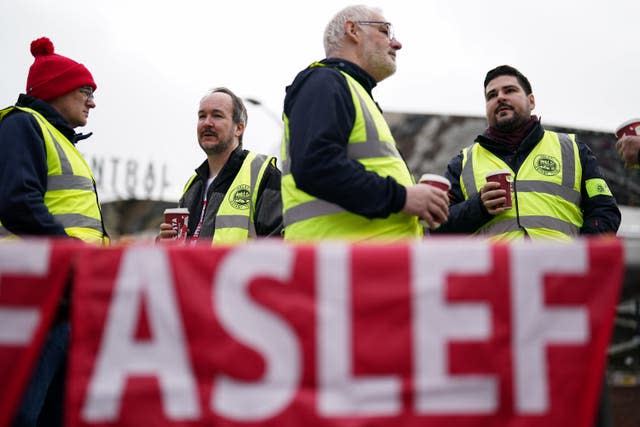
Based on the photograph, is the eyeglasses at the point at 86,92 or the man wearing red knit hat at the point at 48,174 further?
the eyeglasses at the point at 86,92

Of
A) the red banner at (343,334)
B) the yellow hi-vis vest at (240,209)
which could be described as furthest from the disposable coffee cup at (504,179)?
the red banner at (343,334)

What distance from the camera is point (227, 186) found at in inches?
188

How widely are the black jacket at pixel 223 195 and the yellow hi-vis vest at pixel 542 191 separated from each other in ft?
3.97

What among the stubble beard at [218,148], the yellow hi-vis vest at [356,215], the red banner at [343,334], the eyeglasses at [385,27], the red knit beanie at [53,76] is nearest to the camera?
the red banner at [343,334]

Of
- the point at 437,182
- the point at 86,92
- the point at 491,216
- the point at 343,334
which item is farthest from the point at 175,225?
the point at 343,334

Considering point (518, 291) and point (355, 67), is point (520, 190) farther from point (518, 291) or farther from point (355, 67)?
point (518, 291)

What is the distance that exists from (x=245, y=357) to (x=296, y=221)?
1.26 meters

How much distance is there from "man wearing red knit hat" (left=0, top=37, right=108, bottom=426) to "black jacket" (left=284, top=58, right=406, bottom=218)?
1342 mm

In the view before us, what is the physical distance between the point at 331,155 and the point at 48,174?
5.75 ft

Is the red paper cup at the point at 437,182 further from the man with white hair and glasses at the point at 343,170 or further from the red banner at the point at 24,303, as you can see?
the red banner at the point at 24,303

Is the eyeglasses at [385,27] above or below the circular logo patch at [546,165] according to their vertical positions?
above

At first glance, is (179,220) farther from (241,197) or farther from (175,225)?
(241,197)

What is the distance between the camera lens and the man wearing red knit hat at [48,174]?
3576 mm

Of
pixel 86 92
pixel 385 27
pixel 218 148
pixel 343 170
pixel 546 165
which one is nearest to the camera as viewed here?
pixel 343 170
